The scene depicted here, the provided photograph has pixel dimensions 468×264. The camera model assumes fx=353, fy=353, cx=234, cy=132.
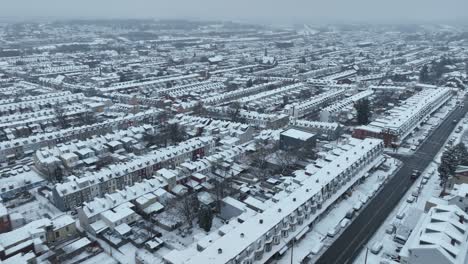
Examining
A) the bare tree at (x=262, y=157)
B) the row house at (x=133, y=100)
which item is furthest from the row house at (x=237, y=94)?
the bare tree at (x=262, y=157)

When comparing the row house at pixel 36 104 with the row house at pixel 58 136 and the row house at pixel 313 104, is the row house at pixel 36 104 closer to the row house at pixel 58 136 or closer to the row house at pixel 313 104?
the row house at pixel 58 136

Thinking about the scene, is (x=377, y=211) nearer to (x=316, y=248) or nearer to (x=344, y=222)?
(x=344, y=222)

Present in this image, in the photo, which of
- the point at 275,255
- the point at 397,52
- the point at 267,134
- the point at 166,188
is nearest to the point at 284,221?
the point at 275,255

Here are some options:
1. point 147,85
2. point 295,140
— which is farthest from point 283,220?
point 147,85

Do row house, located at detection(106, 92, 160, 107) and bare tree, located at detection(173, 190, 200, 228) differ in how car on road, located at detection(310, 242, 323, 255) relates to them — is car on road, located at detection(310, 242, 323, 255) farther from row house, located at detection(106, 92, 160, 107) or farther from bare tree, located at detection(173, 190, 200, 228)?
row house, located at detection(106, 92, 160, 107)

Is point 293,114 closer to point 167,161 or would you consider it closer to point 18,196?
point 167,161
